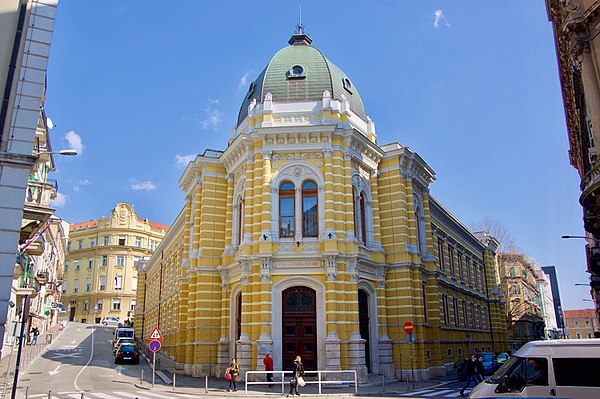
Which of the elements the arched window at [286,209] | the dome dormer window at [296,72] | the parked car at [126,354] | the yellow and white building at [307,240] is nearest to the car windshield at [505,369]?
the yellow and white building at [307,240]

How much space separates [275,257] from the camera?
83.8 ft

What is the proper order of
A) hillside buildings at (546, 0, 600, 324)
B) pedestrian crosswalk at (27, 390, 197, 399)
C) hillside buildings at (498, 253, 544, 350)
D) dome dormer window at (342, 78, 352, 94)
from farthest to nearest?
hillside buildings at (498, 253, 544, 350) → dome dormer window at (342, 78, 352, 94) → pedestrian crosswalk at (27, 390, 197, 399) → hillside buildings at (546, 0, 600, 324)

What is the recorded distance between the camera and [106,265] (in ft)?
287

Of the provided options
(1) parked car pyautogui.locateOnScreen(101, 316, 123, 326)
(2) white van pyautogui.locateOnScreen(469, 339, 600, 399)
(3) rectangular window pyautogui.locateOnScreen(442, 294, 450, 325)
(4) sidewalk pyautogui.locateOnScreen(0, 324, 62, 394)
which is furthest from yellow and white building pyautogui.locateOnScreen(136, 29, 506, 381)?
(1) parked car pyautogui.locateOnScreen(101, 316, 123, 326)

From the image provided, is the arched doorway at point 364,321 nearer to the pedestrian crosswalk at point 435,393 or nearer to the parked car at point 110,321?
the pedestrian crosswalk at point 435,393

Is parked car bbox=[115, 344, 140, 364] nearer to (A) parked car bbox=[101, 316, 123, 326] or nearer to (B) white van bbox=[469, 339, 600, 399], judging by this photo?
(B) white van bbox=[469, 339, 600, 399]

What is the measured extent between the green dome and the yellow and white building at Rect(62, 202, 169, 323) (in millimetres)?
63786

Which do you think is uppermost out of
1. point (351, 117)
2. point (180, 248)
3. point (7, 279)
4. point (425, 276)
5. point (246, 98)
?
point (246, 98)

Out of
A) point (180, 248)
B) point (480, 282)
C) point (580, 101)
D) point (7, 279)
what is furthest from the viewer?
point (480, 282)

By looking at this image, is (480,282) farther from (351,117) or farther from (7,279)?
(7,279)

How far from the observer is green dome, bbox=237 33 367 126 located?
29.3 m

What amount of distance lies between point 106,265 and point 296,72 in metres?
69.2

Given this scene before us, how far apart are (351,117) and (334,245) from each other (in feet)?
27.8

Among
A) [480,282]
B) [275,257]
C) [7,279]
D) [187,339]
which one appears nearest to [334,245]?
[275,257]
